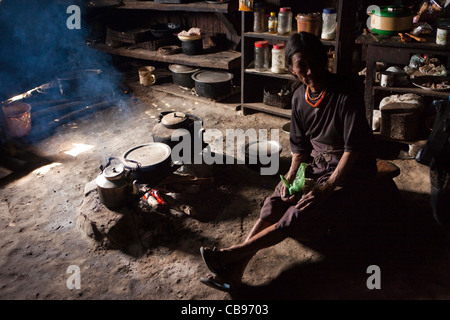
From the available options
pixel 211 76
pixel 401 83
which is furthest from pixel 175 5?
pixel 401 83

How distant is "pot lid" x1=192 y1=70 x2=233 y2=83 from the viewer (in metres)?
6.27

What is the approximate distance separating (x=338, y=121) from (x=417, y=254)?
1.30 meters

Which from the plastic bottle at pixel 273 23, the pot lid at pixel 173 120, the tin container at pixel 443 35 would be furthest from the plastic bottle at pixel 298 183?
the plastic bottle at pixel 273 23

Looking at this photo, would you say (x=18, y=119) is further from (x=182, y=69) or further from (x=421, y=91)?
(x=421, y=91)

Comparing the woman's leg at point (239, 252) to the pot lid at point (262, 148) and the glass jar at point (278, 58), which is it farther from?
the glass jar at point (278, 58)

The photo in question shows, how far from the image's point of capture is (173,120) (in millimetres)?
4105

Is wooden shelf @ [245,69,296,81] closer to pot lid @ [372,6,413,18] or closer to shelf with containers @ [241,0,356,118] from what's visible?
shelf with containers @ [241,0,356,118]

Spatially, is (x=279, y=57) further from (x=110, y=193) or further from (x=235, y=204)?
(x=110, y=193)

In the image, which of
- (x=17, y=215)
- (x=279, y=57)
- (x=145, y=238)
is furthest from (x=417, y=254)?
(x=17, y=215)

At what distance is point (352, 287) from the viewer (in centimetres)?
285

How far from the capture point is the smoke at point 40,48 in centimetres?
748

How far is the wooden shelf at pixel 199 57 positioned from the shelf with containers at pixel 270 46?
1.34 ft

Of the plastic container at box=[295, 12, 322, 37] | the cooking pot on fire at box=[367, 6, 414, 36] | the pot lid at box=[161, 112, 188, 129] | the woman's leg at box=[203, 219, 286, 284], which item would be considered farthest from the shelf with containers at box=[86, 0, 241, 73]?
the woman's leg at box=[203, 219, 286, 284]

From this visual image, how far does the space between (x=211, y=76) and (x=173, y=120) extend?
252 centimetres
